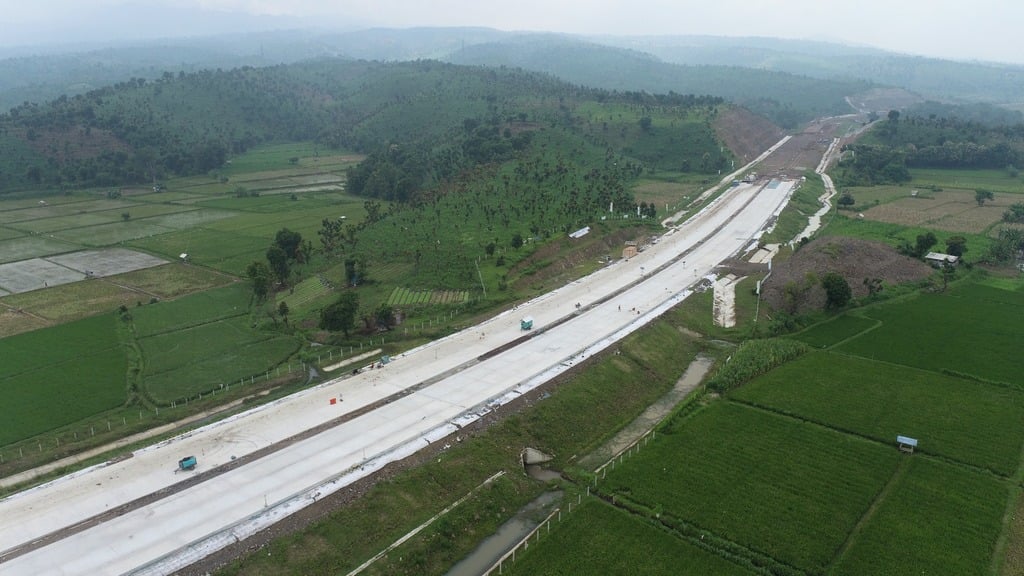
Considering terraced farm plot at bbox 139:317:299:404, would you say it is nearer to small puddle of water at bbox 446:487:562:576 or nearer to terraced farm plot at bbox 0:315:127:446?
Answer: terraced farm plot at bbox 0:315:127:446

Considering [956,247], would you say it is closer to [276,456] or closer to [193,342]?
[276,456]

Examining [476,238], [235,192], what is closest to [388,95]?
[235,192]

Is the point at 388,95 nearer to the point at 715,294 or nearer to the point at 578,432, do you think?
the point at 715,294

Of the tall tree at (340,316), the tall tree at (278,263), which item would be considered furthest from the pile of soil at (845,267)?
the tall tree at (278,263)

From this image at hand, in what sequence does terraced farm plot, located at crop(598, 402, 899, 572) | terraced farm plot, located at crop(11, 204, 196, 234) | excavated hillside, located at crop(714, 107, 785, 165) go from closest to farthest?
terraced farm plot, located at crop(598, 402, 899, 572)
terraced farm plot, located at crop(11, 204, 196, 234)
excavated hillside, located at crop(714, 107, 785, 165)

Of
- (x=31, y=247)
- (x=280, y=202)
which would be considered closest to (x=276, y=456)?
(x=31, y=247)

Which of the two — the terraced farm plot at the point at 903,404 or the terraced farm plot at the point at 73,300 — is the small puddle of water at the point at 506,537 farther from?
the terraced farm plot at the point at 73,300

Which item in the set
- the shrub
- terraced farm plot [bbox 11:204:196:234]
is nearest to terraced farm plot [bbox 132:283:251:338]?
the shrub
